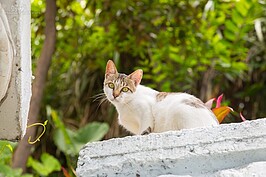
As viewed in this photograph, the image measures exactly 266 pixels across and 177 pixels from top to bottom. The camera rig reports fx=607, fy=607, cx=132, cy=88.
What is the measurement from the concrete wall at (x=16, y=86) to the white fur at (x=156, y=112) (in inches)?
23.4

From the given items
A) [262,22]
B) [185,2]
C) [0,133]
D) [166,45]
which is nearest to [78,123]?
[166,45]

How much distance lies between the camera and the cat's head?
212 cm

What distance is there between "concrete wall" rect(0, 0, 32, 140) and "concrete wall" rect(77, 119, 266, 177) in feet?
0.56

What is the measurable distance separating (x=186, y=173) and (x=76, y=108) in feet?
11.7

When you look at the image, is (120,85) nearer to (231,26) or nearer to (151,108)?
(151,108)

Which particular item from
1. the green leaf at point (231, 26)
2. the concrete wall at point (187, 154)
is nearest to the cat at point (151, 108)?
the concrete wall at point (187, 154)

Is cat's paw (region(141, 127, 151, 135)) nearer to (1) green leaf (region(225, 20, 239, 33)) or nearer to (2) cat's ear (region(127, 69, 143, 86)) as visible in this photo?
(2) cat's ear (region(127, 69, 143, 86))

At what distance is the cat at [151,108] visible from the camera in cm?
181

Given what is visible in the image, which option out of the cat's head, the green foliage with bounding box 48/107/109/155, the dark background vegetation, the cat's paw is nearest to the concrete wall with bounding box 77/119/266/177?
the cat's paw

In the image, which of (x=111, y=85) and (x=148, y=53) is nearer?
(x=111, y=85)

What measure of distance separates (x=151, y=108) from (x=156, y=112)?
38 mm

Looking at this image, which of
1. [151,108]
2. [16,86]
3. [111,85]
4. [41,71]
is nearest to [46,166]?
[41,71]

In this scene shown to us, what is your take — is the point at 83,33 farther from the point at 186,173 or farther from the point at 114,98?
the point at 186,173

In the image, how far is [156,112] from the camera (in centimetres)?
195
